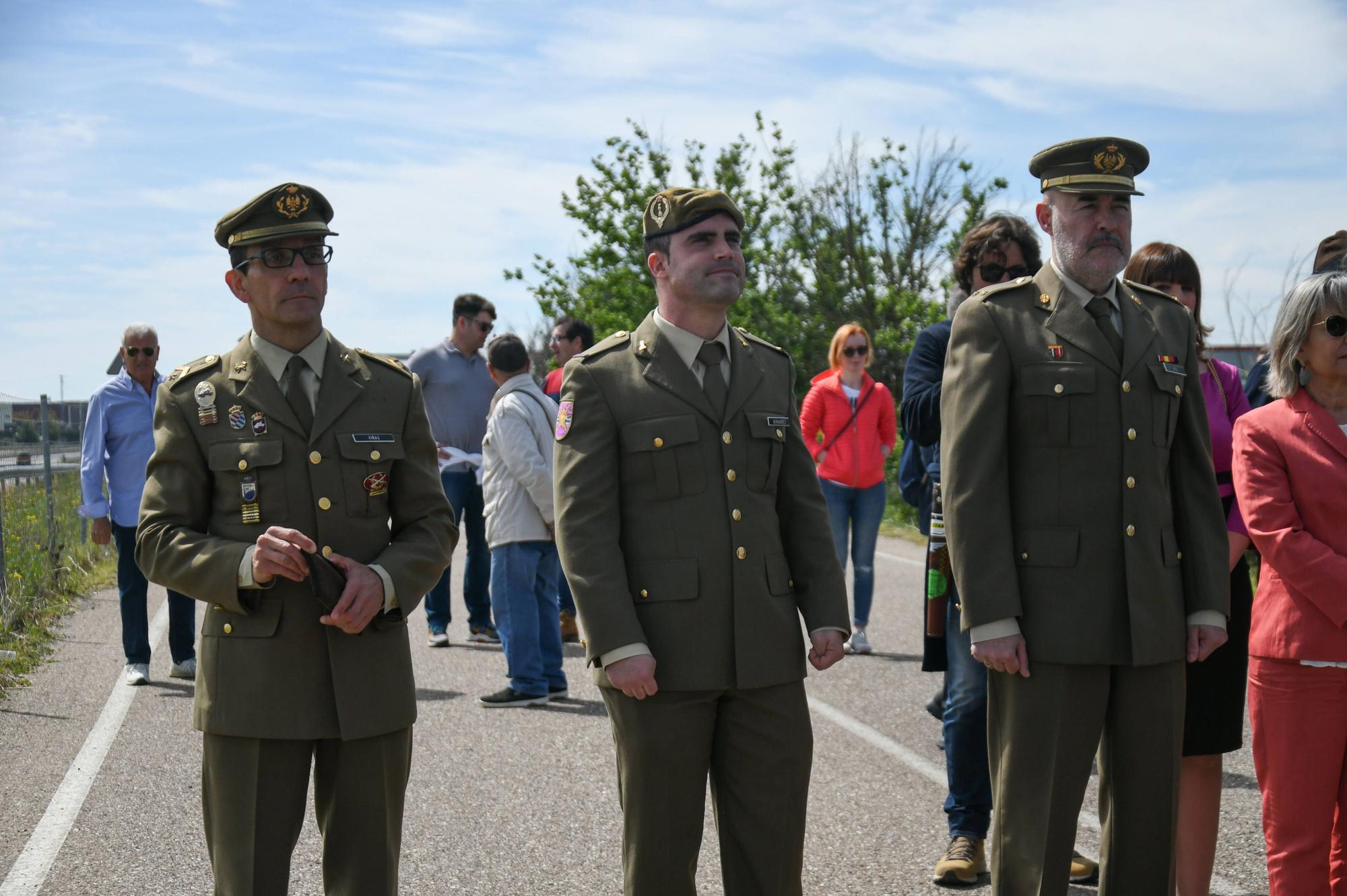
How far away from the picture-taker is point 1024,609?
384 centimetres

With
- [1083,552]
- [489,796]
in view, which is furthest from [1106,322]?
[489,796]

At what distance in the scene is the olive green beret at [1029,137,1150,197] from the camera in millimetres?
3863

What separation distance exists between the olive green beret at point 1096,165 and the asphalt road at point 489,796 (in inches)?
97.8

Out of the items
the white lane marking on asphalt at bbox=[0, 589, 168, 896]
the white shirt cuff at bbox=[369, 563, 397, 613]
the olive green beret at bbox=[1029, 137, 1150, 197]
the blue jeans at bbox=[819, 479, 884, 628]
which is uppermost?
the olive green beret at bbox=[1029, 137, 1150, 197]

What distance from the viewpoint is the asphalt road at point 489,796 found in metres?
5.07

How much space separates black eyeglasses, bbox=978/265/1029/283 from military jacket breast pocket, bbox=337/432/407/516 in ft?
7.63

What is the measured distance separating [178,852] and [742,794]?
2.79 meters

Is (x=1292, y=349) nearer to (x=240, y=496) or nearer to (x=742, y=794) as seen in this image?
(x=742, y=794)

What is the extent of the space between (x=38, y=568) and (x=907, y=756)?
910 centimetres

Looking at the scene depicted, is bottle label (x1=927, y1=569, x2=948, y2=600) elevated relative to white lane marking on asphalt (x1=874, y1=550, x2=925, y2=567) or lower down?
elevated

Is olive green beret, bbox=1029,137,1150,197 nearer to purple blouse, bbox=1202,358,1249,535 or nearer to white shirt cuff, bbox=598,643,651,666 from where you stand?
purple blouse, bbox=1202,358,1249,535

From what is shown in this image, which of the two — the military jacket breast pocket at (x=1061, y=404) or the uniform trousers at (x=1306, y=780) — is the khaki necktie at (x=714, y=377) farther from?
the uniform trousers at (x=1306, y=780)

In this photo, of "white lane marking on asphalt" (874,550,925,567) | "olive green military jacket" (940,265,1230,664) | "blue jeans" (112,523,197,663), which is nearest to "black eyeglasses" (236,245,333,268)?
"olive green military jacket" (940,265,1230,664)

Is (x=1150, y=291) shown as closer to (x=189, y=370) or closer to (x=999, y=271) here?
(x=999, y=271)
